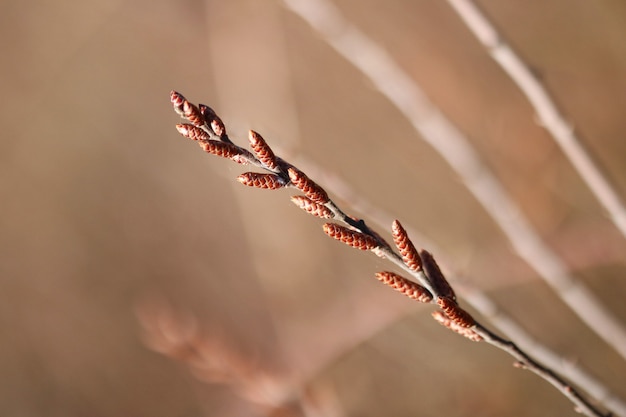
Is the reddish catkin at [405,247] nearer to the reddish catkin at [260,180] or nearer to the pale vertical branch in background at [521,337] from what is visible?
the reddish catkin at [260,180]

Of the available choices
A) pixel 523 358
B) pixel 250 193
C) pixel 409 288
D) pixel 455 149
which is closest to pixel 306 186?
pixel 409 288

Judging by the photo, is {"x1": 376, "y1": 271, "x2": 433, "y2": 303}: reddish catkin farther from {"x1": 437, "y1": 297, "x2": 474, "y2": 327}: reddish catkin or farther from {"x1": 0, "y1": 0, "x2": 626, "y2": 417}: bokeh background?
{"x1": 0, "y1": 0, "x2": 626, "y2": 417}: bokeh background

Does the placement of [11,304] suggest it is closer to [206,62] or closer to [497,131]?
[206,62]

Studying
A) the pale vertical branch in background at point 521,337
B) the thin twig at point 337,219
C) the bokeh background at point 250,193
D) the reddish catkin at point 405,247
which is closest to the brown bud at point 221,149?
the thin twig at point 337,219

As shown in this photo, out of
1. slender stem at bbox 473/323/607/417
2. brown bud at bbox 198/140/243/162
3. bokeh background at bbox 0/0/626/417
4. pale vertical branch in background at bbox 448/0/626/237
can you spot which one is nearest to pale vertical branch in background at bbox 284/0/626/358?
pale vertical branch in background at bbox 448/0/626/237

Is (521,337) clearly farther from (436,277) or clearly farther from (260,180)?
(260,180)

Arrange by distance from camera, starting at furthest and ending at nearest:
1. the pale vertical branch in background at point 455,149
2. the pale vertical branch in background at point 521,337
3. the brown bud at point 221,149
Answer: the pale vertical branch in background at point 455,149 < the pale vertical branch in background at point 521,337 < the brown bud at point 221,149

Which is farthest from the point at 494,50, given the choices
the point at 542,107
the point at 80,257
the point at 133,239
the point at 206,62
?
the point at 80,257
